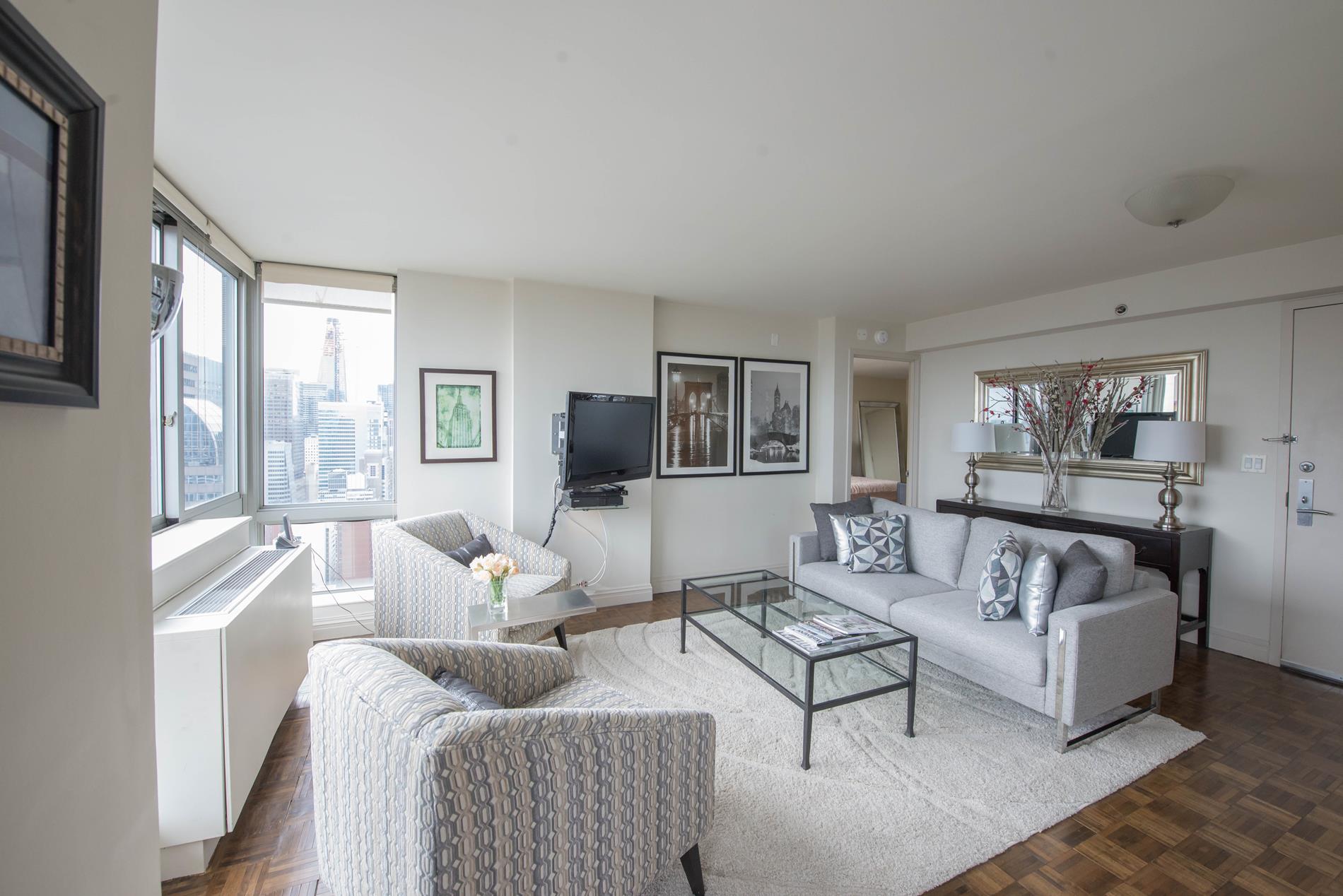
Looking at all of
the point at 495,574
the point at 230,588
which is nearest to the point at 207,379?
the point at 230,588

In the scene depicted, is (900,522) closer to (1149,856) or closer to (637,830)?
Answer: (1149,856)

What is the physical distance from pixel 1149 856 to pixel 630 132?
10.1ft

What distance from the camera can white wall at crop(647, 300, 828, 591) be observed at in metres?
4.70

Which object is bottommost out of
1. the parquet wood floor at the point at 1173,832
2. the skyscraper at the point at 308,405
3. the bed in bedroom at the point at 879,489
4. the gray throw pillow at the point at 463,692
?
the parquet wood floor at the point at 1173,832

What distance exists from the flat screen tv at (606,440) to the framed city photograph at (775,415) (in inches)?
42.9

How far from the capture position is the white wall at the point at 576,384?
4.02 metres

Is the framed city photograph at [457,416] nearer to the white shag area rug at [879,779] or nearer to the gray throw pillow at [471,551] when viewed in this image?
the gray throw pillow at [471,551]

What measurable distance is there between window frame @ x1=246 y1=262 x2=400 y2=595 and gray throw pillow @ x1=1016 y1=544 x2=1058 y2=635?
148 inches

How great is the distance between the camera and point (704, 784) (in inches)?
63.3

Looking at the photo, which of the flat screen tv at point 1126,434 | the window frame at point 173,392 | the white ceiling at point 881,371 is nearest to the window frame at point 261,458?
the window frame at point 173,392

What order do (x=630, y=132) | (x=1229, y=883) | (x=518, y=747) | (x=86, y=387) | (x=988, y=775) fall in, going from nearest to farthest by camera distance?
(x=86, y=387) < (x=518, y=747) < (x=1229, y=883) < (x=630, y=132) < (x=988, y=775)

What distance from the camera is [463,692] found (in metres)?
1.50

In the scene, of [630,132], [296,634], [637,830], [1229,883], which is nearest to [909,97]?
[630,132]

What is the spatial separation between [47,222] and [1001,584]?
3.42 meters
